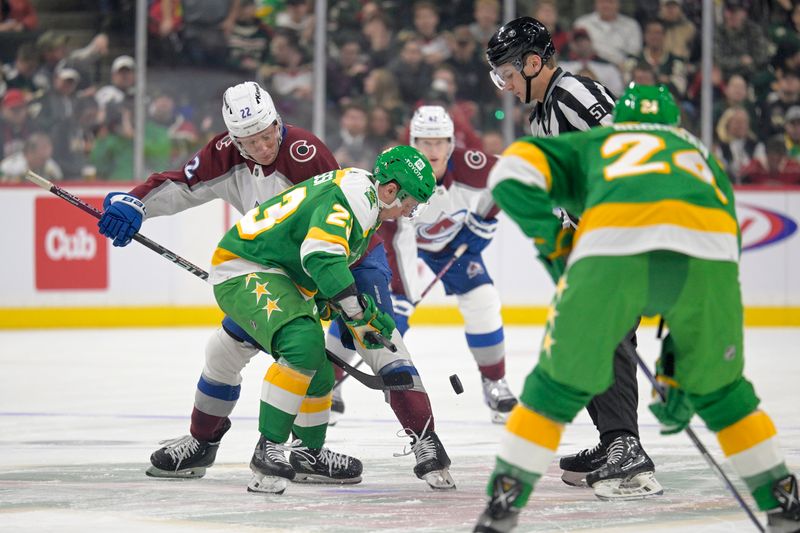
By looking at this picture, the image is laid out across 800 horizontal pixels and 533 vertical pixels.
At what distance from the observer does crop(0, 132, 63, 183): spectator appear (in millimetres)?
8898

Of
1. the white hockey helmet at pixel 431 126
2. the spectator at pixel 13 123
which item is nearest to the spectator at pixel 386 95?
the spectator at pixel 13 123

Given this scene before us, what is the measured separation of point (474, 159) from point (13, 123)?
436cm

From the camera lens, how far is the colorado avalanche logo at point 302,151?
4.45 m

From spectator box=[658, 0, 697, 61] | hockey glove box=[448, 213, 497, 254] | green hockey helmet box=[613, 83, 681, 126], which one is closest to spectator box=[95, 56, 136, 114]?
spectator box=[658, 0, 697, 61]

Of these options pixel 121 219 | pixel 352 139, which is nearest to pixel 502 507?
pixel 121 219

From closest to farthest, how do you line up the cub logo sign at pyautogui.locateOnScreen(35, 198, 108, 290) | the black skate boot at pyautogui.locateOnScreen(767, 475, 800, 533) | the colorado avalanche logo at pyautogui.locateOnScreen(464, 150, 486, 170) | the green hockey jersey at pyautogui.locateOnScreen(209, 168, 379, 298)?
the black skate boot at pyautogui.locateOnScreen(767, 475, 800, 533) < the green hockey jersey at pyautogui.locateOnScreen(209, 168, 379, 298) < the colorado avalanche logo at pyautogui.locateOnScreen(464, 150, 486, 170) < the cub logo sign at pyautogui.locateOnScreen(35, 198, 108, 290)

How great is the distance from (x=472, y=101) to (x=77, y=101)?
2715 mm

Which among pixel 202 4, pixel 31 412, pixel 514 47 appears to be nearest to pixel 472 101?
pixel 202 4

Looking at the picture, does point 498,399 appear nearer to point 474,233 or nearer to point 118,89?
point 474,233

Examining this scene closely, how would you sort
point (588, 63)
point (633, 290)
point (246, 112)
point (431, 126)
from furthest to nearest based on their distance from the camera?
1. point (588, 63)
2. point (431, 126)
3. point (246, 112)
4. point (633, 290)

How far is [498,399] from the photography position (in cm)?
549

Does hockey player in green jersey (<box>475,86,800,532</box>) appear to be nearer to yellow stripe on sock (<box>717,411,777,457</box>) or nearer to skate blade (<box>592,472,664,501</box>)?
yellow stripe on sock (<box>717,411,777,457</box>)

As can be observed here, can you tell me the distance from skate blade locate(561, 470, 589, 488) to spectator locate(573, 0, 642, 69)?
231 inches

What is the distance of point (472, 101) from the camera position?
947 cm
